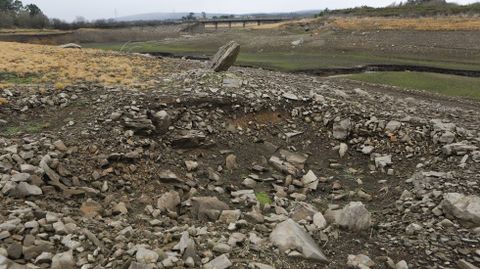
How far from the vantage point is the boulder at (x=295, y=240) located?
26.1 ft

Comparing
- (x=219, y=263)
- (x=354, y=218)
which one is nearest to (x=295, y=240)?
(x=219, y=263)

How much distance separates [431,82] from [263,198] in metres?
19.8

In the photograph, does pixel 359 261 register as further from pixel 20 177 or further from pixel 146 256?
pixel 20 177

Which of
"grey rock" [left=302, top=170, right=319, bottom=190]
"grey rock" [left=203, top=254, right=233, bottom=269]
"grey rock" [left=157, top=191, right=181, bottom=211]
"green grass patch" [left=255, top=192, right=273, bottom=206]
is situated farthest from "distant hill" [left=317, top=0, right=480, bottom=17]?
"grey rock" [left=203, top=254, right=233, bottom=269]

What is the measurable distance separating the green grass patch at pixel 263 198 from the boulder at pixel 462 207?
4.21 metres

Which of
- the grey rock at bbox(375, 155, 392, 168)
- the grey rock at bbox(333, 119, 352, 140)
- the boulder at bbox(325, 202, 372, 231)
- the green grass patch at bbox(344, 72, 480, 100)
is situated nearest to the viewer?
the boulder at bbox(325, 202, 372, 231)

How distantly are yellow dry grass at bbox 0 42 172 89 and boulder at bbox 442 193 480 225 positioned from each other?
37.9 ft

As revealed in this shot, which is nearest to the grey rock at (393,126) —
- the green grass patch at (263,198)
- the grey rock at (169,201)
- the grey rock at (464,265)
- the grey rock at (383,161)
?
the grey rock at (383,161)

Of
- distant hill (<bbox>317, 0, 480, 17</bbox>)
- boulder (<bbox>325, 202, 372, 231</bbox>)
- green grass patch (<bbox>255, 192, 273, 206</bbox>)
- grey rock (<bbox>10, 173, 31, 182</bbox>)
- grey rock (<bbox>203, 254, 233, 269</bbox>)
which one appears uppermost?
distant hill (<bbox>317, 0, 480, 17</bbox>)

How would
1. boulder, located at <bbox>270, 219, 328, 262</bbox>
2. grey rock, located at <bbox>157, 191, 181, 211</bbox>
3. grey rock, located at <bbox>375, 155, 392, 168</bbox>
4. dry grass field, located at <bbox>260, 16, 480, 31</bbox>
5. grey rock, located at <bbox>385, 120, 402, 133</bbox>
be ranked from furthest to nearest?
dry grass field, located at <bbox>260, 16, 480, 31</bbox> → grey rock, located at <bbox>385, 120, 402, 133</bbox> → grey rock, located at <bbox>375, 155, 392, 168</bbox> → grey rock, located at <bbox>157, 191, 181, 211</bbox> → boulder, located at <bbox>270, 219, 328, 262</bbox>

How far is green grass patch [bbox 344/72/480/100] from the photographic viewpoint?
24141 millimetres

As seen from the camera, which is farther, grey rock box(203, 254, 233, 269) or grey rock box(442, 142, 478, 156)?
grey rock box(442, 142, 478, 156)

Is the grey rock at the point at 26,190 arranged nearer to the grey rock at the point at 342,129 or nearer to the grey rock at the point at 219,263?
the grey rock at the point at 219,263

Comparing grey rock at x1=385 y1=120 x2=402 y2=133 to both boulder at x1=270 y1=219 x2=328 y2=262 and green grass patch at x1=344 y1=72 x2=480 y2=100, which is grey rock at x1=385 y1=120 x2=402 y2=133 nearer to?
boulder at x1=270 y1=219 x2=328 y2=262
